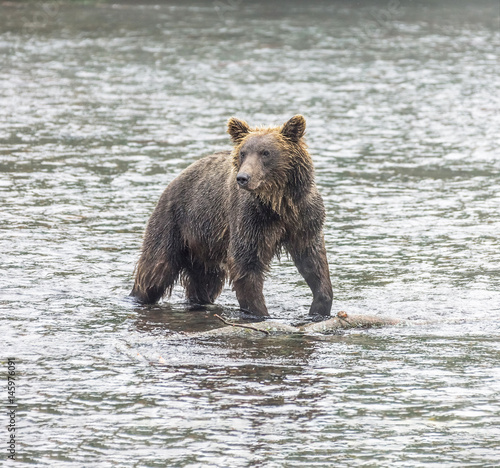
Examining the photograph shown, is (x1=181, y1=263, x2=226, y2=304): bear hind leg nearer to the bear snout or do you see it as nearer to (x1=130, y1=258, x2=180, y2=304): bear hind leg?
(x1=130, y1=258, x2=180, y2=304): bear hind leg

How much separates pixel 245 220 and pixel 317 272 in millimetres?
700

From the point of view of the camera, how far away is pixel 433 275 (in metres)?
9.88

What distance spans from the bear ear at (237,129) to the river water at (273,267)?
1474 millimetres

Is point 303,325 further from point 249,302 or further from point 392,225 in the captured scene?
point 392,225

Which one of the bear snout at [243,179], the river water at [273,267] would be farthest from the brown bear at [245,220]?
the river water at [273,267]

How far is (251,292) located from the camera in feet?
27.4

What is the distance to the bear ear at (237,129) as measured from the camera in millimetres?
8320

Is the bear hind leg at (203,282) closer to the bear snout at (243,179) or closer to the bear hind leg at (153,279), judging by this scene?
the bear hind leg at (153,279)

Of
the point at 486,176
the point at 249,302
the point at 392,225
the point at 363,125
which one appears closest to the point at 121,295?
the point at 249,302

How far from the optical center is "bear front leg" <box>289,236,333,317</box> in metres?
8.41

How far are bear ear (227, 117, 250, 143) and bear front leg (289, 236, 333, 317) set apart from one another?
0.96m

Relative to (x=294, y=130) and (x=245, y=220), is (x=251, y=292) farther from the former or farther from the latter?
(x=294, y=130)

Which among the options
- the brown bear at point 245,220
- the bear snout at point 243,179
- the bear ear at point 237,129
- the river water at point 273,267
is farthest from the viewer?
the bear ear at point 237,129

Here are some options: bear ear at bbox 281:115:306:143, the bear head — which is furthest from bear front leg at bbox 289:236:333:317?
bear ear at bbox 281:115:306:143
